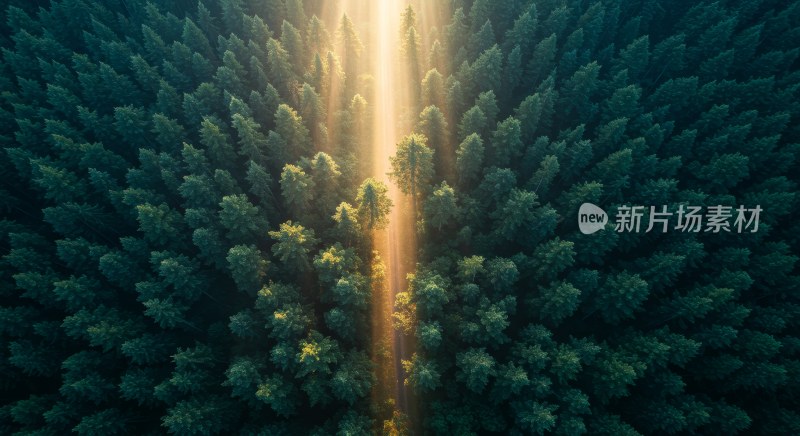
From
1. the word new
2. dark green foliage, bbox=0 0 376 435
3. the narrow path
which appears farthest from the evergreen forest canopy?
the narrow path

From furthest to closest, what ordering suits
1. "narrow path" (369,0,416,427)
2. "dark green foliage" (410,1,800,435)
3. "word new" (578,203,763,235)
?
"narrow path" (369,0,416,427)
"word new" (578,203,763,235)
"dark green foliage" (410,1,800,435)

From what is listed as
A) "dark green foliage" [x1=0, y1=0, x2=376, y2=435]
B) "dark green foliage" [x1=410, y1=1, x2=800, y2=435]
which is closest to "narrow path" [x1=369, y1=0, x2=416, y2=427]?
"dark green foliage" [x1=410, y1=1, x2=800, y2=435]

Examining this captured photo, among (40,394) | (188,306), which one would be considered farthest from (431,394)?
(40,394)

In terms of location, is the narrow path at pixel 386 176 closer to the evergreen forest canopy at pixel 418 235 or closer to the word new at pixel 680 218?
the evergreen forest canopy at pixel 418 235

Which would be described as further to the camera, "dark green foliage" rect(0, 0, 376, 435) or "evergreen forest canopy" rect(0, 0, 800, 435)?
"evergreen forest canopy" rect(0, 0, 800, 435)

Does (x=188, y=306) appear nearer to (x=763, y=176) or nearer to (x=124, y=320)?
(x=124, y=320)

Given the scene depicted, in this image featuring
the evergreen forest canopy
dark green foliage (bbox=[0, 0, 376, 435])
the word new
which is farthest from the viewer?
the word new

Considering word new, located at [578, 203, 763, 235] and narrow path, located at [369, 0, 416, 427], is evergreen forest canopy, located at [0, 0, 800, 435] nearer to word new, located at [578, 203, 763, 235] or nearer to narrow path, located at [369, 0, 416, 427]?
word new, located at [578, 203, 763, 235]

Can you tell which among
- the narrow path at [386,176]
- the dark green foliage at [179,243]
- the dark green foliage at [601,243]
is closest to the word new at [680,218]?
the dark green foliage at [601,243]

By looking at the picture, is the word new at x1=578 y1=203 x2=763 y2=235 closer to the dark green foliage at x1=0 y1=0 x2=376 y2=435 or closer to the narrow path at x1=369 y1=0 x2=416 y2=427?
the narrow path at x1=369 y1=0 x2=416 y2=427
